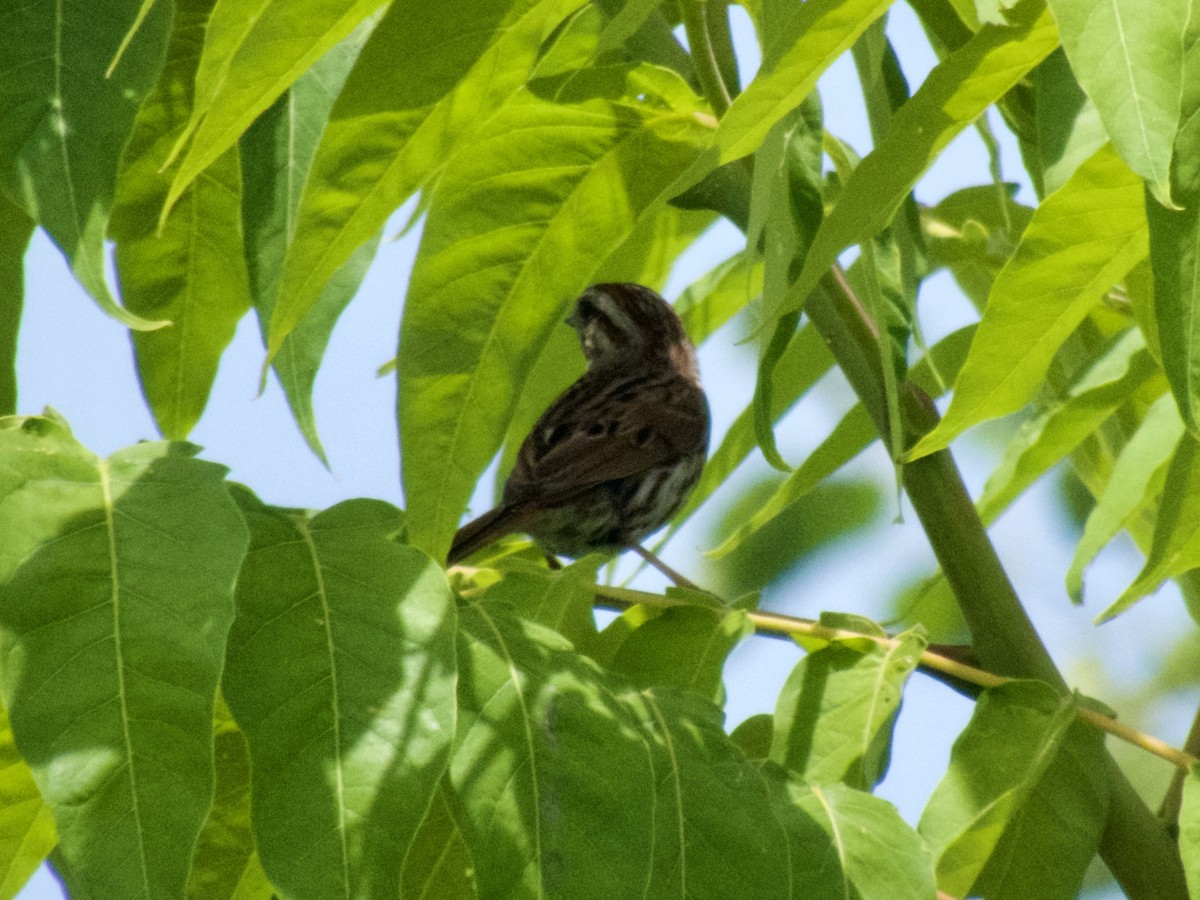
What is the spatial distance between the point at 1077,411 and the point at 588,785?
43.7 inches

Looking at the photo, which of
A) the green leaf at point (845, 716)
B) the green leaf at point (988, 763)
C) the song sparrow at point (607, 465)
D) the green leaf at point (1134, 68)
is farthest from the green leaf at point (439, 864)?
the song sparrow at point (607, 465)

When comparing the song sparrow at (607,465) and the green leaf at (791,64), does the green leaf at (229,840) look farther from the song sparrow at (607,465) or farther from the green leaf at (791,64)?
the song sparrow at (607,465)

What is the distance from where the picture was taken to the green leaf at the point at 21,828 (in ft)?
5.80

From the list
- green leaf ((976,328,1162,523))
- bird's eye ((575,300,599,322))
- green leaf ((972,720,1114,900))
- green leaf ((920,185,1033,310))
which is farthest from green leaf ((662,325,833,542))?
bird's eye ((575,300,599,322))

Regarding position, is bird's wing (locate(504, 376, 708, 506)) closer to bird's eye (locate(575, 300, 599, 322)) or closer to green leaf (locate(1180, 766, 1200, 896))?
bird's eye (locate(575, 300, 599, 322))

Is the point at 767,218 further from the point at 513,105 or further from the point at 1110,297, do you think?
the point at 1110,297

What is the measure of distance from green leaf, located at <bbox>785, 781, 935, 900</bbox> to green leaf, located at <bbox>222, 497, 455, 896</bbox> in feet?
1.56

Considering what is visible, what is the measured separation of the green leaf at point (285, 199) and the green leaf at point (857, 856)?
74 cm

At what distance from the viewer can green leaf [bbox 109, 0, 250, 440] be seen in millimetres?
2227

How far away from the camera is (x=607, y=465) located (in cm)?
552

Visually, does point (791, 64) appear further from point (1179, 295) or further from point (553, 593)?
point (553, 593)

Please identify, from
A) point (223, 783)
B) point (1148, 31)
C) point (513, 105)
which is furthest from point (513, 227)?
point (1148, 31)

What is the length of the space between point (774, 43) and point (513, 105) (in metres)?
0.61

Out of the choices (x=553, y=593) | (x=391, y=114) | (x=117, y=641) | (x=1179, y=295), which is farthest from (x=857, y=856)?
(x=391, y=114)
